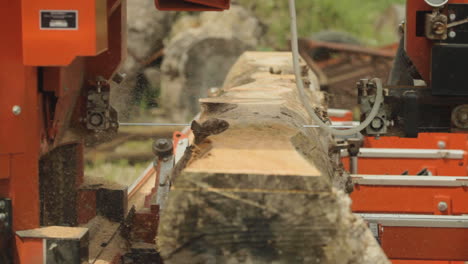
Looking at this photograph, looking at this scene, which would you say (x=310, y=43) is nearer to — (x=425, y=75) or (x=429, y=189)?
(x=429, y=189)

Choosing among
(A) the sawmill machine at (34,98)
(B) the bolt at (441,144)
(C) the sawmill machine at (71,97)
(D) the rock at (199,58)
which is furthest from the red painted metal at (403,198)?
(D) the rock at (199,58)

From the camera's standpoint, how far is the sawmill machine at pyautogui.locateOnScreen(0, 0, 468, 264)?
8.65ft

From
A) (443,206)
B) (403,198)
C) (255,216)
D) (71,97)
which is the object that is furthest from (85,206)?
(443,206)

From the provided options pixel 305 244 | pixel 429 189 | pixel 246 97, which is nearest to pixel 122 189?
pixel 246 97

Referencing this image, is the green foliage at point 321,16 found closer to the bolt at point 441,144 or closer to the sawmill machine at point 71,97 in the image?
the bolt at point 441,144

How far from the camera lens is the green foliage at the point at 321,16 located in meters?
11.4

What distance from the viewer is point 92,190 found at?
3516mm

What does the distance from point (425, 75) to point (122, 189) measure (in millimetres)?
1411

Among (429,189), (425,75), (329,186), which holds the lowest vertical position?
(429,189)

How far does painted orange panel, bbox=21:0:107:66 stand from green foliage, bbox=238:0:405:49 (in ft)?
27.9

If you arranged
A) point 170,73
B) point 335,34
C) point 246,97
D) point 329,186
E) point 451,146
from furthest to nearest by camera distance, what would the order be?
point 335,34
point 170,73
point 451,146
point 246,97
point 329,186

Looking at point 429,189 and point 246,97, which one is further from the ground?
point 246,97

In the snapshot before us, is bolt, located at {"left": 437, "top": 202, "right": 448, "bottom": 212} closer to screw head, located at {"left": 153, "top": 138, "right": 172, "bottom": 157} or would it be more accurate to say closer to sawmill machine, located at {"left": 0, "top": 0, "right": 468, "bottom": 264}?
sawmill machine, located at {"left": 0, "top": 0, "right": 468, "bottom": 264}

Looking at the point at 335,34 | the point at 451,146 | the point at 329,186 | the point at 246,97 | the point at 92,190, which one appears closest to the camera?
the point at 329,186
